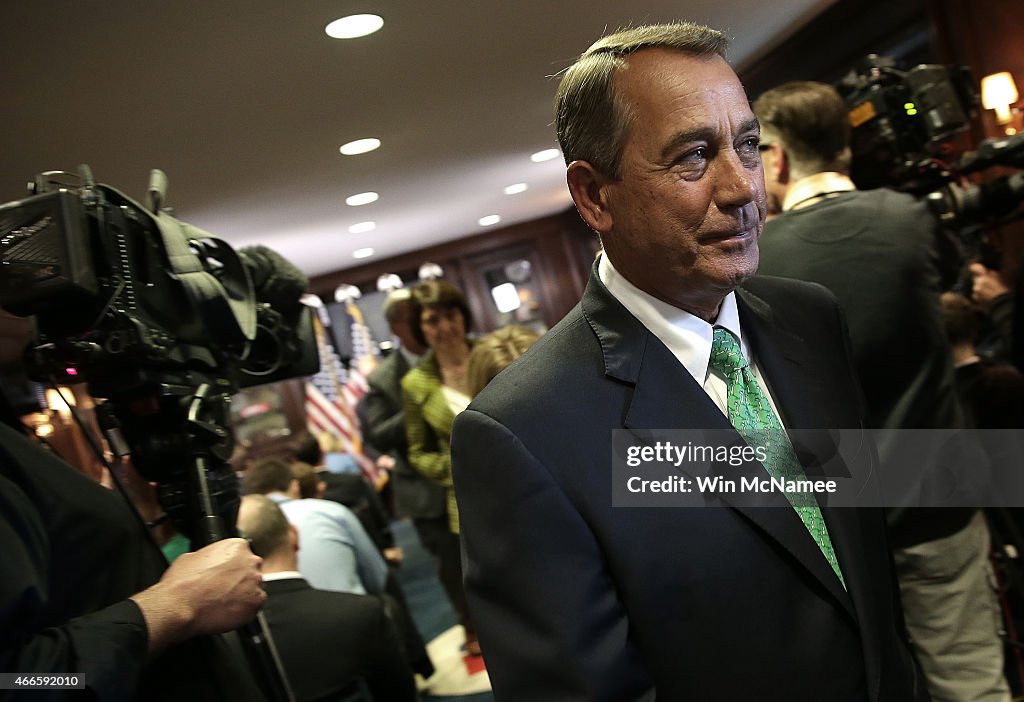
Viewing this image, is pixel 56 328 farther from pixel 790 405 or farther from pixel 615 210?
pixel 790 405

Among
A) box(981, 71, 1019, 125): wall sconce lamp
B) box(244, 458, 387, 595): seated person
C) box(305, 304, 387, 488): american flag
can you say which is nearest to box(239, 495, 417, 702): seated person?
box(244, 458, 387, 595): seated person

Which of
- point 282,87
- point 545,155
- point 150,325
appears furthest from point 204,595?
point 545,155

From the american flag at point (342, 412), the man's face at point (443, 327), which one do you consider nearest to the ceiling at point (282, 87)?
the man's face at point (443, 327)

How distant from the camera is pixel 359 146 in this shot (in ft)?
15.9

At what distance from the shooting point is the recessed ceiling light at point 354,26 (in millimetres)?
2967

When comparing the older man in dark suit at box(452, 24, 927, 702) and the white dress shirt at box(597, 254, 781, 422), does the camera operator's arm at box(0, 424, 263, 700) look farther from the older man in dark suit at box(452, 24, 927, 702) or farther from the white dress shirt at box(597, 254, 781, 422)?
the white dress shirt at box(597, 254, 781, 422)

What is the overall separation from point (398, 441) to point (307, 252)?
531cm

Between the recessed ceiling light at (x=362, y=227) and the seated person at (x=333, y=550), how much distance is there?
4708 mm

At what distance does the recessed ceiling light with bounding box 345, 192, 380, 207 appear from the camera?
Answer: 20.8 feet

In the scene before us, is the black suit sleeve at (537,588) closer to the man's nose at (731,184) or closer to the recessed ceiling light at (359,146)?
the man's nose at (731,184)

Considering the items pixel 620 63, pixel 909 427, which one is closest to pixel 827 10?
pixel 909 427

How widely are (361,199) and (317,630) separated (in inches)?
183

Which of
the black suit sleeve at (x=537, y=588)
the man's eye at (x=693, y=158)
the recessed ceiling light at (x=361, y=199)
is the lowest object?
the black suit sleeve at (x=537, y=588)

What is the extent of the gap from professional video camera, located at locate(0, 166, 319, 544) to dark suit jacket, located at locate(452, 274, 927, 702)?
682 mm
